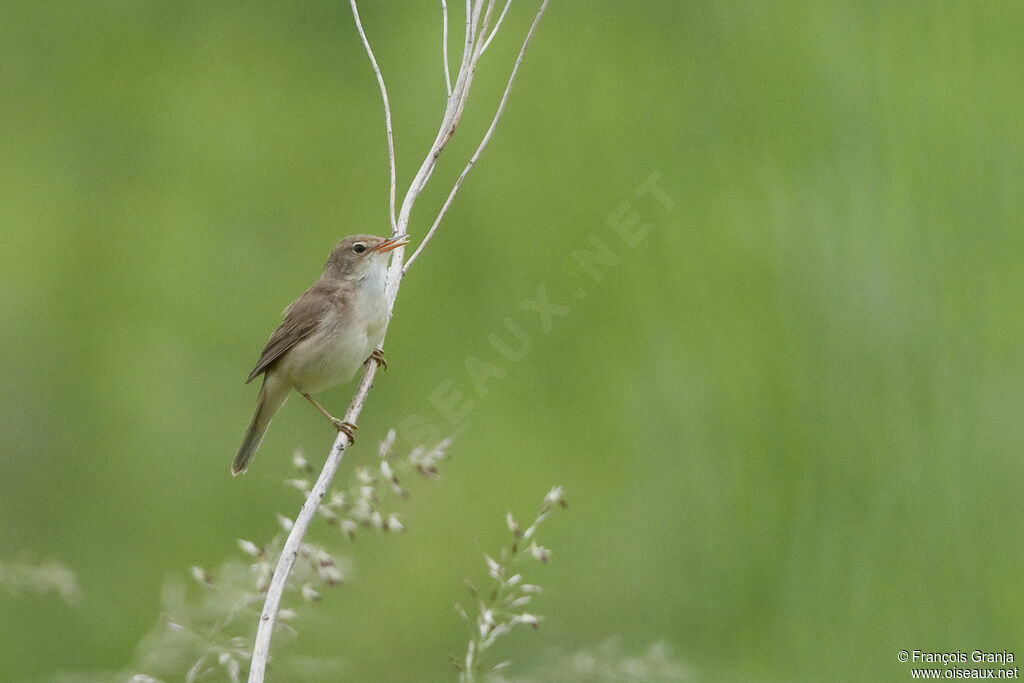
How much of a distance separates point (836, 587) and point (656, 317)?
1.39 meters

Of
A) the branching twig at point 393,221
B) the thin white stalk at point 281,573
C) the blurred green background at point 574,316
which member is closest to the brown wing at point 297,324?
the branching twig at point 393,221

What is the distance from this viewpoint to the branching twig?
3059 mm

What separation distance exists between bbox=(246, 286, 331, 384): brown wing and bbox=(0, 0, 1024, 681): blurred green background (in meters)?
0.89

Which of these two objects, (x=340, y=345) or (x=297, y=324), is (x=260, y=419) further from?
(x=340, y=345)

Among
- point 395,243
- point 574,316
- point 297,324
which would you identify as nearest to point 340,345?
point 297,324

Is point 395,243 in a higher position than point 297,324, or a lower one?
lower

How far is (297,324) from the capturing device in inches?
190

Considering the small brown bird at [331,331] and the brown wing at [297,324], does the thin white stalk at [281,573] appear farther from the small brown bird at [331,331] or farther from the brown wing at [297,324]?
the brown wing at [297,324]

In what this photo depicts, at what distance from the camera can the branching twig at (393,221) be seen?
120 inches

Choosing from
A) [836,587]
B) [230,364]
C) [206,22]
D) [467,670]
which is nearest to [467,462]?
[230,364]

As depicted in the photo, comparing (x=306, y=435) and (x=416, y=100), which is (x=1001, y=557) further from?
(x=416, y=100)

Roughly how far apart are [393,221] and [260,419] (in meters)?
1.45

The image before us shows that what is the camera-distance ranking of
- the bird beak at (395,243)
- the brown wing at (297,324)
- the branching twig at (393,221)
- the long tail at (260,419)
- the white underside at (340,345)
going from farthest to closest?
1. the long tail at (260,419)
2. the brown wing at (297,324)
3. the white underside at (340,345)
4. the bird beak at (395,243)
5. the branching twig at (393,221)

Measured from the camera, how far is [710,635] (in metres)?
4.11
